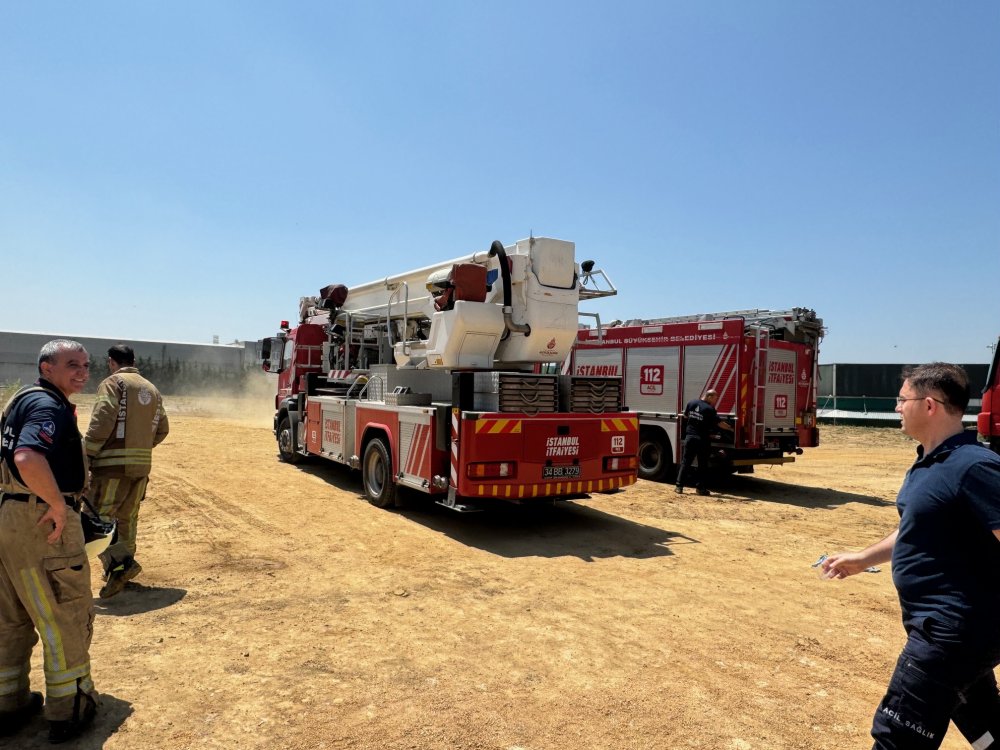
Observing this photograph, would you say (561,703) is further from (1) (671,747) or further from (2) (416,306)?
(2) (416,306)

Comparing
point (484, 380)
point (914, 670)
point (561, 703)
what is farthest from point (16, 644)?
point (484, 380)

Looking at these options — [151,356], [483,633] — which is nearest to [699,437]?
[483,633]

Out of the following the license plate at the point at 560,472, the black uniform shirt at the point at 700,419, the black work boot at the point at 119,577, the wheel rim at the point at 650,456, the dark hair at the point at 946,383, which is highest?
the dark hair at the point at 946,383

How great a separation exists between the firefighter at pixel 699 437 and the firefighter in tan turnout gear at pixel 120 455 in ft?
26.0

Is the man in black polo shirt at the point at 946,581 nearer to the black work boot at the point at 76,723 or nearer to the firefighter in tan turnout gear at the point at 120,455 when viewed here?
the black work boot at the point at 76,723

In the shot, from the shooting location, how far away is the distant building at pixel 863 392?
79.5ft

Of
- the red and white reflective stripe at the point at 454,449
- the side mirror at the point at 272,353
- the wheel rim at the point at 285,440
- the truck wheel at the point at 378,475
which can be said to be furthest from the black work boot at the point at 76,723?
the side mirror at the point at 272,353

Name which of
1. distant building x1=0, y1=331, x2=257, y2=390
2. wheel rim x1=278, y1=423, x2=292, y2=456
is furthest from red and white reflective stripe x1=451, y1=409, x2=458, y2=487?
distant building x1=0, y1=331, x2=257, y2=390

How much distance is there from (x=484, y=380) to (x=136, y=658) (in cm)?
427

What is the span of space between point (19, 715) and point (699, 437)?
9258 mm

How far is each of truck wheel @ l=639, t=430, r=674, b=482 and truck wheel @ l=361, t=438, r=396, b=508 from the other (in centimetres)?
555

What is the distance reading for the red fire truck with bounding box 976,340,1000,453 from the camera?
24.9 feet

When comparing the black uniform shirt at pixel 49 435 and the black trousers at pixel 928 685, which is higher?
the black uniform shirt at pixel 49 435

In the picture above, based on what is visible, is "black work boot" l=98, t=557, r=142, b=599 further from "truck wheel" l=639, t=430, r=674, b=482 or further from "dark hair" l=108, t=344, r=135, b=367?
"truck wheel" l=639, t=430, r=674, b=482
